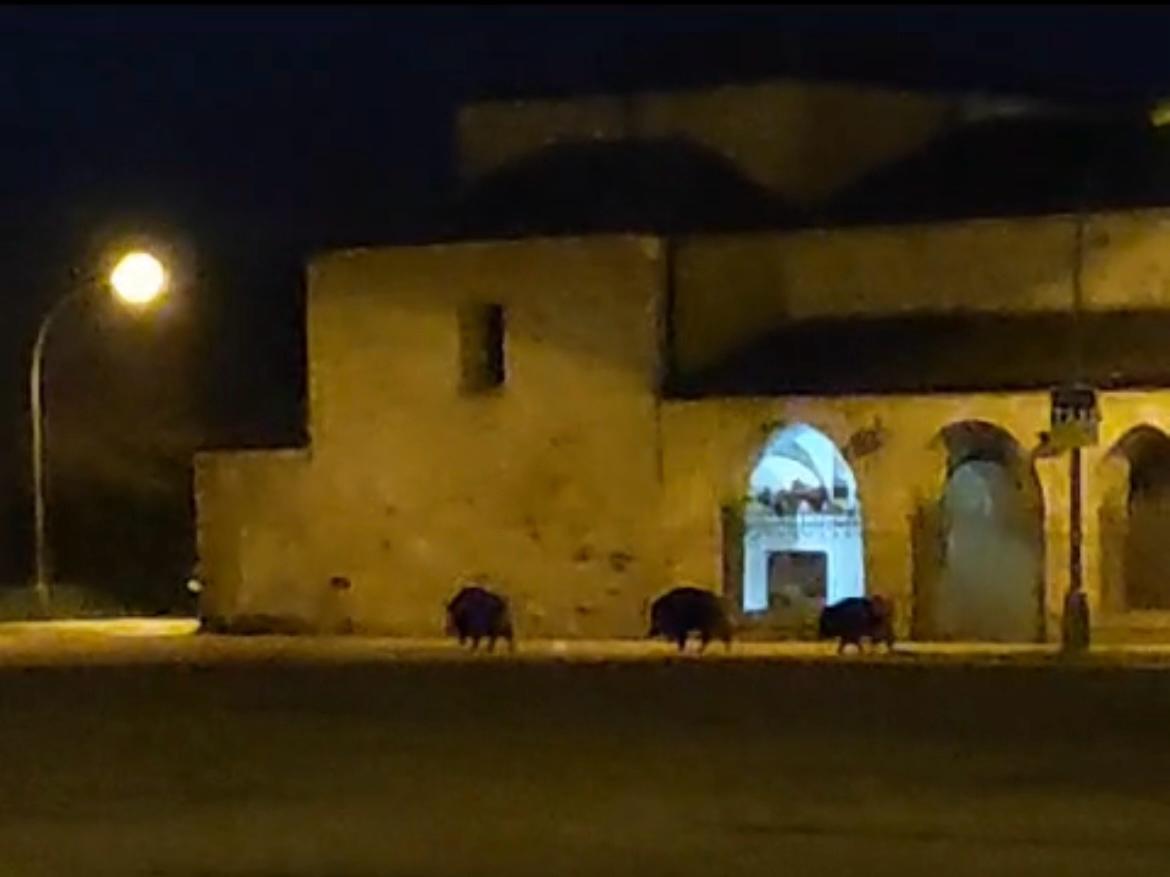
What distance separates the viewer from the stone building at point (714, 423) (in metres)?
48.9

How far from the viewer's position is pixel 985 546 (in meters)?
50.7

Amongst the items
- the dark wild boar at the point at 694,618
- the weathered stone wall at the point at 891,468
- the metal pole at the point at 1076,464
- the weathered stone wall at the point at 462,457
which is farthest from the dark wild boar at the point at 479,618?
the metal pole at the point at 1076,464

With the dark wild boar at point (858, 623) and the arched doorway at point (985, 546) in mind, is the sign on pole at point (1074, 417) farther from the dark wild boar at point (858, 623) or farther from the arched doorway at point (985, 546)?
the arched doorway at point (985, 546)

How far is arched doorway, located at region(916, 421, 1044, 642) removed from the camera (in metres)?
49.3

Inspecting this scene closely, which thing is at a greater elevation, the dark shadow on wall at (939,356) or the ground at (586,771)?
the dark shadow on wall at (939,356)

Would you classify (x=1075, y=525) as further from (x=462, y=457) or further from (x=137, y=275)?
(x=137, y=275)

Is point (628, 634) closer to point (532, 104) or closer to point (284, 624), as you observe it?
point (284, 624)

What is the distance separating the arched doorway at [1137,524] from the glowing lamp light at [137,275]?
16447 mm

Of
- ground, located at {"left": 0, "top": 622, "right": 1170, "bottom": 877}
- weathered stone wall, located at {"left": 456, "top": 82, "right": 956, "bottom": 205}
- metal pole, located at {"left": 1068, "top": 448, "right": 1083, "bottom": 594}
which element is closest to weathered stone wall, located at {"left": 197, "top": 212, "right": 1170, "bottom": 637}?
metal pole, located at {"left": 1068, "top": 448, "right": 1083, "bottom": 594}

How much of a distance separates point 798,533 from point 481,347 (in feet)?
21.8

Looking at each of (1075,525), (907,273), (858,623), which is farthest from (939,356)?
(1075,525)

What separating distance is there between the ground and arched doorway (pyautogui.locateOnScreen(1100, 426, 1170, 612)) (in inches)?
326

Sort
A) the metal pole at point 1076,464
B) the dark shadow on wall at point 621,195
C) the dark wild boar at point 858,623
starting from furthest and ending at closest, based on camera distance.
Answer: the dark shadow on wall at point 621,195, the dark wild boar at point 858,623, the metal pole at point 1076,464

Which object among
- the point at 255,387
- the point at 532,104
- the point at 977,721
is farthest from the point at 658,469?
the point at 255,387
